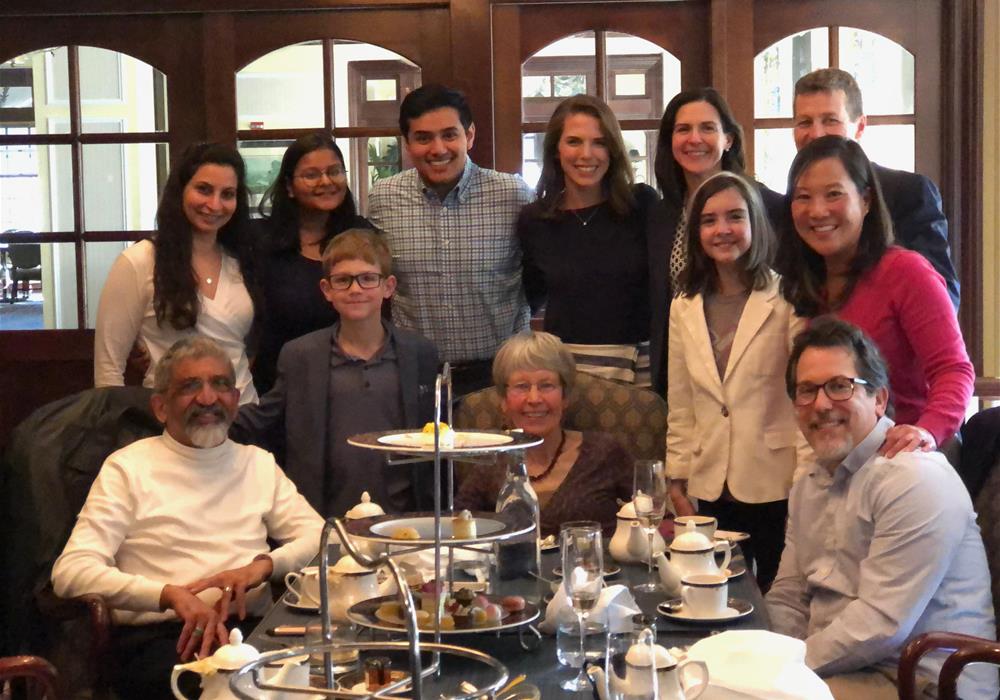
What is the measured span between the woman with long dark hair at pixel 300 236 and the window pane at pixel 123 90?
127 centimetres

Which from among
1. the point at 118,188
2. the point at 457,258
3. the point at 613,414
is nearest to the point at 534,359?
the point at 613,414

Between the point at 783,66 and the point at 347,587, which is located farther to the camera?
the point at 783,66

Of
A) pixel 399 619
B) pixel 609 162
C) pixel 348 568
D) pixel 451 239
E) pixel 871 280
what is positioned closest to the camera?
pixel 399 619

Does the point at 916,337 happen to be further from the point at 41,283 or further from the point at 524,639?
the point at 41,283

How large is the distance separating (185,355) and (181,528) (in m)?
0.39

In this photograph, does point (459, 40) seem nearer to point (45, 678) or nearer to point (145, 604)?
point (145, 604)

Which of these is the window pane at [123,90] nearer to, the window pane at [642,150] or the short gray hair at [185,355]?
the window pane at [642,150]

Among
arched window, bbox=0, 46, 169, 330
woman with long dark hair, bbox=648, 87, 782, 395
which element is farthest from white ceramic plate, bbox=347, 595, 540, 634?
arched window, bbox=0, 46, 169, 330

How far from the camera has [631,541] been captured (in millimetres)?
2484

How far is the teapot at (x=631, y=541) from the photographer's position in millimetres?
2465

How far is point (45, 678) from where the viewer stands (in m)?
2.10

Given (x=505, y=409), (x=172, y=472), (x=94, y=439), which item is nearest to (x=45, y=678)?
(x=172, y=472)

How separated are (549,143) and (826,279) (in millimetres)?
885

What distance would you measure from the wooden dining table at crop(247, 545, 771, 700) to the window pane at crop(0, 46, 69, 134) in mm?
2952
